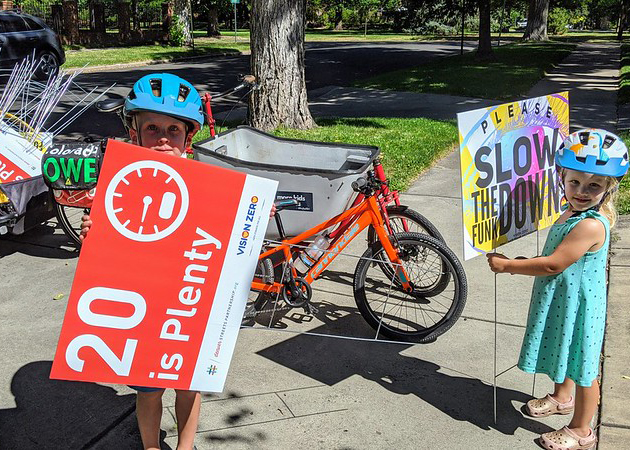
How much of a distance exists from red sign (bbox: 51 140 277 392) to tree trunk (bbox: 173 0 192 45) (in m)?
28.3

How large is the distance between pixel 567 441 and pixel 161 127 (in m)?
2.45

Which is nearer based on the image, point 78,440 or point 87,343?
point 87,343

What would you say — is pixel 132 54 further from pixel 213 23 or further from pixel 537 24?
pixel 537 24

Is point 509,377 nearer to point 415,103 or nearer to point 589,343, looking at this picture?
point 589,343

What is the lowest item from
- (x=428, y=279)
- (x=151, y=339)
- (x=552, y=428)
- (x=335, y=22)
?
(x=552, y=428)

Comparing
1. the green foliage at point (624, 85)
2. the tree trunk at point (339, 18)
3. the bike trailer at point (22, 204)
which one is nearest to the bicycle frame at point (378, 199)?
the bike trailer at point (22, 204)

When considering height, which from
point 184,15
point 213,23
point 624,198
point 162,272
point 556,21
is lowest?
point 624,198

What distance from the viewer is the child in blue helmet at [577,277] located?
3146 mm

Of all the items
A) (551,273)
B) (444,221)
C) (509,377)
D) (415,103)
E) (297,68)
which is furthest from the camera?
(415,103)

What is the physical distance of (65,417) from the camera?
144 inches

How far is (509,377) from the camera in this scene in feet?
13.5

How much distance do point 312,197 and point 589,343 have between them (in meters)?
2.07

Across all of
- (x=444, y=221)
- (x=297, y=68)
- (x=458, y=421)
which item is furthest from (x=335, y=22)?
(x=458, y=421)

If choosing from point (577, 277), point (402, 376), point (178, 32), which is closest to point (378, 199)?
point (402, 376)
